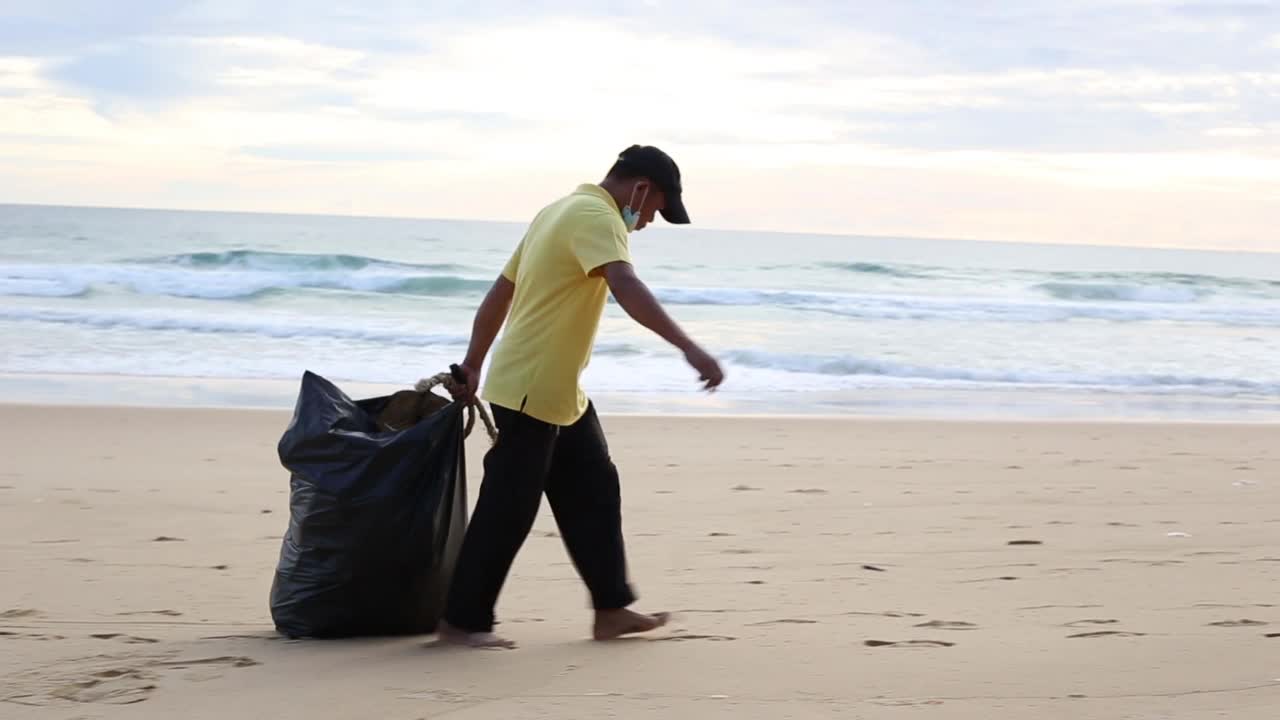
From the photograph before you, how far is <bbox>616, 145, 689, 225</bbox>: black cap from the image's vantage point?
3.10 m

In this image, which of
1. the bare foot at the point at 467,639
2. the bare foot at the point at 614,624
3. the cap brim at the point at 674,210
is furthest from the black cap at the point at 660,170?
the bare foot at the point at 467,639

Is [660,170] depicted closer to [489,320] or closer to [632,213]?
[632,213]

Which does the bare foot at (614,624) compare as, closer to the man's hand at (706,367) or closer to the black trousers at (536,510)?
the black trousers at (536,510)

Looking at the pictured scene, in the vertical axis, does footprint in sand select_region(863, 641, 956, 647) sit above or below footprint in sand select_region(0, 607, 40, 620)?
below

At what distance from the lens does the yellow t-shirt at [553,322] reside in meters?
2.96

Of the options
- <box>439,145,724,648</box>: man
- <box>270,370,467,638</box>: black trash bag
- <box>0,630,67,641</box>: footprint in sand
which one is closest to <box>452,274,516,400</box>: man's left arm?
<box>439,145,724,648</box>: man

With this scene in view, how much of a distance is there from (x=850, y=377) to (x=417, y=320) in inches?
336

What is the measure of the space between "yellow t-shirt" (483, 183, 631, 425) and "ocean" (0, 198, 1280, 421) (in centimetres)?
608

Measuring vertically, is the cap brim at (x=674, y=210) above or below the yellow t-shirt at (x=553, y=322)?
above

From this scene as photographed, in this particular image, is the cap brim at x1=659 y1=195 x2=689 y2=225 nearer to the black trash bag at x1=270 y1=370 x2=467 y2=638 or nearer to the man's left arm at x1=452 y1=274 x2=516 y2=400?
the man's left arm at x1=452 y1=274 x2=516 y2=400

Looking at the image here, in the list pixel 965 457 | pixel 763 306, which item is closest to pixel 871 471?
pixel 965 457

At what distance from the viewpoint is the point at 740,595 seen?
3.84 metres

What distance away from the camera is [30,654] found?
2980 millimetres

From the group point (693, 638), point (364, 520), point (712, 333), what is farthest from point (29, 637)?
point (712, 333)
